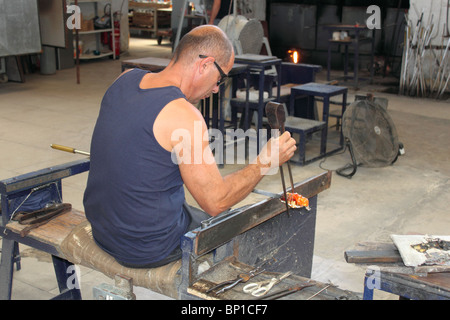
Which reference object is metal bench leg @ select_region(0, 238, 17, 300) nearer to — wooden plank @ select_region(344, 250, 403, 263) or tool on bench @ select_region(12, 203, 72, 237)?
tool on bench @ select_region(12, 203, 72, 237)

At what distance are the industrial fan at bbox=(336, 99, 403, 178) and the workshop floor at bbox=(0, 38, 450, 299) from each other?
0.43 feet

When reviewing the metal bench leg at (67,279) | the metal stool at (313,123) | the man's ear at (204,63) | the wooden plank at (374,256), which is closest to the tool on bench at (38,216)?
the metal bench leg at (67,279)

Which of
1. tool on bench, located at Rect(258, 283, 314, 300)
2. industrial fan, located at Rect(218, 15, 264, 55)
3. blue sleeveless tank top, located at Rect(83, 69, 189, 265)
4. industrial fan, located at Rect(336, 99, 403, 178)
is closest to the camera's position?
tool on bench, located at Rect(258, 283, 314, 300)

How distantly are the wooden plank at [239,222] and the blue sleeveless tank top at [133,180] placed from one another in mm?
216

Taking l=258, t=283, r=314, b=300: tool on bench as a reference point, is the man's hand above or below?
above

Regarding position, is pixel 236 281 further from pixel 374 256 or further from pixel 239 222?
pixel 374 256

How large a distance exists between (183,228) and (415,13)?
736 cm

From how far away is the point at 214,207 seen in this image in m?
2.06

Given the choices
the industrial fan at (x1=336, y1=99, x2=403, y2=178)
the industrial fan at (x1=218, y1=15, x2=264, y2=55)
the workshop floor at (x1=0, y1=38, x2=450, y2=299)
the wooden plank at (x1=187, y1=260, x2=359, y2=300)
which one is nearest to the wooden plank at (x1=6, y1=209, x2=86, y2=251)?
the workshop floor at (x1=0, y1=38, x2=450, y2=299)

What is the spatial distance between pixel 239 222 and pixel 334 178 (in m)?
3.02

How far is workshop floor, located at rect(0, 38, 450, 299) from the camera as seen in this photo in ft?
10.9

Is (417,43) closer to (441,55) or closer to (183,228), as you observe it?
(441,55)

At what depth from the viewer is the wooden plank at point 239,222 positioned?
1961mm

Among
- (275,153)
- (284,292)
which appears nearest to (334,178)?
(275,153)
